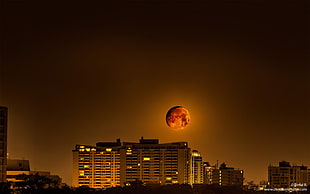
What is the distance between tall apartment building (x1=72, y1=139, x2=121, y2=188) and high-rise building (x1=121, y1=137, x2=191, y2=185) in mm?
1039

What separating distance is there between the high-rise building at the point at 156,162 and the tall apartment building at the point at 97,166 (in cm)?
104

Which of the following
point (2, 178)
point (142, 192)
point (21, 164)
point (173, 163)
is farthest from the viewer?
point (173, 163)

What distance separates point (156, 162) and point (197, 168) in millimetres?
7498

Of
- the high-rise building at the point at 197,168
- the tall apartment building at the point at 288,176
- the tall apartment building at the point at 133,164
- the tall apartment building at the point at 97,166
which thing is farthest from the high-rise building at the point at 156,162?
the tall apartment building at the point at 288,176

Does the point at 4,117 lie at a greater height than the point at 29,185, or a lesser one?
greater

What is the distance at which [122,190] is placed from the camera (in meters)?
42.0

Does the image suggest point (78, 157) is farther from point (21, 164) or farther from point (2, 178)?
point (2, 178)

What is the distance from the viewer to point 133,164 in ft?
231

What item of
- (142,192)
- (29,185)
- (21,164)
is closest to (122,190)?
(142,192)

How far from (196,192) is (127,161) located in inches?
749

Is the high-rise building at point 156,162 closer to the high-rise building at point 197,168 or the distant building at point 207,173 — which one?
the high-rise building at point 197,168

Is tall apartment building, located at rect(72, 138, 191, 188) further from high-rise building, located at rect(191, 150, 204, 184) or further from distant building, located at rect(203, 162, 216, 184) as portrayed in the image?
distant building, located at rect(203, 162, 216, 184)

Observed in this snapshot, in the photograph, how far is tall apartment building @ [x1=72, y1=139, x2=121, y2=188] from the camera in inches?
2785

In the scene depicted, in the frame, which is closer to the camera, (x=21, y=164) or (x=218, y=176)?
(x=21, y=164)
